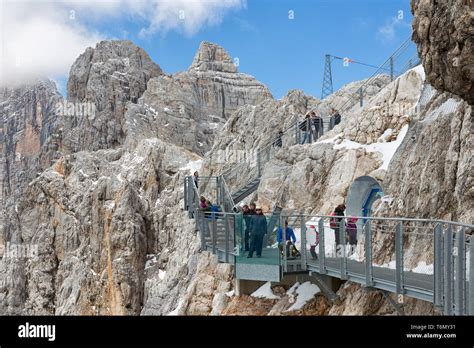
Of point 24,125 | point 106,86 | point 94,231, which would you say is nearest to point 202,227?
point 94,231

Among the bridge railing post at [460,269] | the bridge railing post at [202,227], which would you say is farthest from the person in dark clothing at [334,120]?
the bridge railing post at [460,269]

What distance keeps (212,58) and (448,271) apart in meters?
104

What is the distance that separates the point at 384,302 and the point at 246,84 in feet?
316

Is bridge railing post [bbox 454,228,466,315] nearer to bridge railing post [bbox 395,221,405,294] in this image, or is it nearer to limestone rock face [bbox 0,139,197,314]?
bridge railing post [bbox 395,221,405,294]

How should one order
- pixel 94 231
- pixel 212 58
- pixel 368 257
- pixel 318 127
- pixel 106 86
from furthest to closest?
1. pixel 212 58
2. pixel 106 86
3. pixel 94 231
4. pixel 318 127
5. pixel 368 257

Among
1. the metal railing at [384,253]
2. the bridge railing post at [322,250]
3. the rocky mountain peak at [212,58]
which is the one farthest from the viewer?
the rocky mountain peak at [212,58]

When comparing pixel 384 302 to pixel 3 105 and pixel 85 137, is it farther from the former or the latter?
pixel 3 105

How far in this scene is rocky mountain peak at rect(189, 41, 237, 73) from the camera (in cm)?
10556

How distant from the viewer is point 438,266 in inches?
313

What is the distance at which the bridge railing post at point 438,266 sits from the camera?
7.95 m

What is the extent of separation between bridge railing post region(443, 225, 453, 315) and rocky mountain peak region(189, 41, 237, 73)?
9947cm

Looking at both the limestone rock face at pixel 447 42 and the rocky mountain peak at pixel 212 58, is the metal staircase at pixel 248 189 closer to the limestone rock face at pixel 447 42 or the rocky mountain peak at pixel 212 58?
the limestone rock face at pixel 447 42

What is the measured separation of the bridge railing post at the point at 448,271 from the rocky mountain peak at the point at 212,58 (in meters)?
99.5

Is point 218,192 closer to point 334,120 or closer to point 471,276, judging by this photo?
point 334,120
